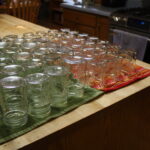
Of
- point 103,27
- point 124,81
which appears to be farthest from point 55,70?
point 103,27

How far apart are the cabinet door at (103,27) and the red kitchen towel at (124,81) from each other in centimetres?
165

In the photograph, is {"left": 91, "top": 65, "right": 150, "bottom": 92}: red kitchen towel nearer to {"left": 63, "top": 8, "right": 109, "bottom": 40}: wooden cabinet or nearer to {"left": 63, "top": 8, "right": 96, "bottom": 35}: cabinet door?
{"left": 63, "top": 8, "right": 109, "bottom": 40}: wooden cabinet

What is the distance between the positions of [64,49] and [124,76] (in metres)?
0.31

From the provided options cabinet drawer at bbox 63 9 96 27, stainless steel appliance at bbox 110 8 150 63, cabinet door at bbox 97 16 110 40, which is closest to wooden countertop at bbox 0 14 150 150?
stainless steel appliance at bbox 110 8 150 63

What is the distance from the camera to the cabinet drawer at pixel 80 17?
9.27ft

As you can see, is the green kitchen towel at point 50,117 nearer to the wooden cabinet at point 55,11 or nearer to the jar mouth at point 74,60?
the jar mouth at point 74,60

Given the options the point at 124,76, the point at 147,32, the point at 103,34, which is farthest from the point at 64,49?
the point at 103,34

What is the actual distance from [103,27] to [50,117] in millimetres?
2159

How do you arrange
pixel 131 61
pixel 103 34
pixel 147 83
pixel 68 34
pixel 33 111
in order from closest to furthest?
pixel 33 111 < pixel 147 83 < pixel 131 61 < pixel 68 34 < pixel 103 34

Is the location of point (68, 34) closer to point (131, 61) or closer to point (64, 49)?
point (64, 49)

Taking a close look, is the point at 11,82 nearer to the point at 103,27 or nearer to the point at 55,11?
A: the point at 103,27

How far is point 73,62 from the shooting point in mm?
927

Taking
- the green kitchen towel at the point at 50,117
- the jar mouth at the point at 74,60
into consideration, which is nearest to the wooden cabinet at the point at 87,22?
the jar mouth at the point at 74,60

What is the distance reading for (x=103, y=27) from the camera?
271 cm
